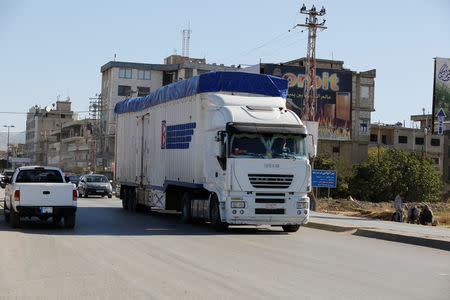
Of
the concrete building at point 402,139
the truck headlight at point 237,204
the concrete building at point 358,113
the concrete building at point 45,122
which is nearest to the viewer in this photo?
the truck headlight at point 237,204

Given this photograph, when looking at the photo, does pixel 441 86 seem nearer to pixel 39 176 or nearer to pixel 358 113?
pixel 39 176

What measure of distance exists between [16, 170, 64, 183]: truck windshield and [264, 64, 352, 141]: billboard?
212 feet

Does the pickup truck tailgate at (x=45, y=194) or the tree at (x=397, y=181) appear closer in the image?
the pickup truck tailgate at (x=45, y=194)

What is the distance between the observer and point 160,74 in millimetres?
125562

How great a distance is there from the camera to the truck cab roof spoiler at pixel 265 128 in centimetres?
1850

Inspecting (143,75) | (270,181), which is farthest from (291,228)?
(143,75)

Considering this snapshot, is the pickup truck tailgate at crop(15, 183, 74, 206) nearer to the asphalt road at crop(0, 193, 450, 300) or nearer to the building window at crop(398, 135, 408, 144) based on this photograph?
the asphalt road at crop(0, 193, 450, 300)

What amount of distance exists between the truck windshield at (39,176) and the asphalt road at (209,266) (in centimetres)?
153

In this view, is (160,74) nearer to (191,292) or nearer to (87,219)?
(87,219)

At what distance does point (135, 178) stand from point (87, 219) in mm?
4374

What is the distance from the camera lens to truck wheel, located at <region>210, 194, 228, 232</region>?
19.2 meters

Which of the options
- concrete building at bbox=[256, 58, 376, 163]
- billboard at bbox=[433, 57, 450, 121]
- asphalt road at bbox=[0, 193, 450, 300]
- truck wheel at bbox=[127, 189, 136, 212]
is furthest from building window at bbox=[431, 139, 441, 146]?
asphalt road at bbox=[0, 193, 450, 300]

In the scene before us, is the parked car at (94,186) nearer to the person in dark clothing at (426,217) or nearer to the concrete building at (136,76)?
the person in dark clothing at (426,217)

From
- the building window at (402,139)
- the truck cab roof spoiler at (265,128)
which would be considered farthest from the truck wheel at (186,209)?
the building window at (402,139)
